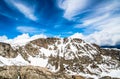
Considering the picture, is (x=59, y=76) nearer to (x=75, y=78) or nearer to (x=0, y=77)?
(x=75, y=78)

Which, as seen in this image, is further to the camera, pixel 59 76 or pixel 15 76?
pixel 15 76

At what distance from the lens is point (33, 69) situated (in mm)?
67688

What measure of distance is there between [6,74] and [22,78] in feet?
28.0

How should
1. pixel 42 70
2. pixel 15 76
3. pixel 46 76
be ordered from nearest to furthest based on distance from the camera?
1. pixel 46 76
2. pixel 42 70
3. pixel 15 76

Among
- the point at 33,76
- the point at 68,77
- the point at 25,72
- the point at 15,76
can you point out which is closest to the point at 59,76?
the point at 68,77

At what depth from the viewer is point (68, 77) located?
64375mm

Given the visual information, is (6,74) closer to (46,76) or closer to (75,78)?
(46,76)

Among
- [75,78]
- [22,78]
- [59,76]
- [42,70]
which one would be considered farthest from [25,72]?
[75,78]

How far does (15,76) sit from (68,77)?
2045cm

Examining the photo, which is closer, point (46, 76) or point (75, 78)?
point (46, 76)

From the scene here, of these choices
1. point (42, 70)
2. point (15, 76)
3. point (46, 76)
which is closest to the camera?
point (46, 76)

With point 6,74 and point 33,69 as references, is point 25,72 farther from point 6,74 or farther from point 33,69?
point 6,74

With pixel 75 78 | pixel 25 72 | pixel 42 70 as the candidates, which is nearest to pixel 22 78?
pixel 25 72

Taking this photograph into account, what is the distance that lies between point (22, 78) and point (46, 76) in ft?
33.6
